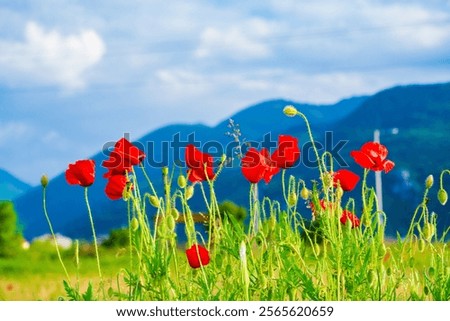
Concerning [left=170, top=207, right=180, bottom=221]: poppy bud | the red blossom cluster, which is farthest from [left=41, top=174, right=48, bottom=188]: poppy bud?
[left=170, top=207, right=180, bottom=221]: poppy bud

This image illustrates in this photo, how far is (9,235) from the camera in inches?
194

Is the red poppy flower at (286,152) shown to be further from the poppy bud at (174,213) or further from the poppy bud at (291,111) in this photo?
the poppy bud at (174,213)

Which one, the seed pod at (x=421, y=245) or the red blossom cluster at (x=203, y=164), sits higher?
the red blossom cluster at (x=203, y=164)

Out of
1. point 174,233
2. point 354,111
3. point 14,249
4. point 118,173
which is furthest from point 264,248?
point 354,111

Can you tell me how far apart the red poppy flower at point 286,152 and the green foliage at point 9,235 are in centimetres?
352

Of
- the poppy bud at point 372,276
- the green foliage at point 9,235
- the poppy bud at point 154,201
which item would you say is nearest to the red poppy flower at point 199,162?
the poppy bud at point 154,201

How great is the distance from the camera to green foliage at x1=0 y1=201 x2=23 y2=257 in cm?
482

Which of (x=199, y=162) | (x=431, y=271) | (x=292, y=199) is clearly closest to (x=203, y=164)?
(x=199, y=162)

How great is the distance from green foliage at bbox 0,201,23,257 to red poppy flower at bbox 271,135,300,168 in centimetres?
352

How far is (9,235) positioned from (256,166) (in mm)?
3698

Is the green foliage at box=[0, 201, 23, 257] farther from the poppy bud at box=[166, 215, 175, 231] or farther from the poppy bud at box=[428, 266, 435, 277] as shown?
the poppy bud at box=[428, 266, 435, 277]

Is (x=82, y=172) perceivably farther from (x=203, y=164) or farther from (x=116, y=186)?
(x=203, y=164)

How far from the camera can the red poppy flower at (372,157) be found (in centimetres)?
160
